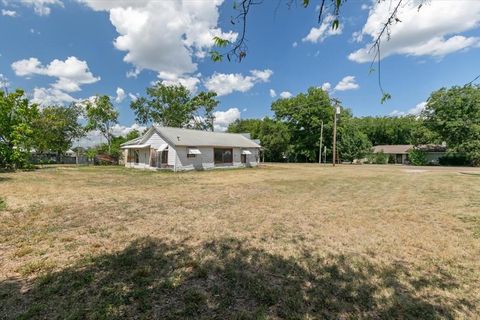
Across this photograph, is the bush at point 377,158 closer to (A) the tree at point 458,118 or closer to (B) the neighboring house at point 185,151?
(A) the tree at point 458,118

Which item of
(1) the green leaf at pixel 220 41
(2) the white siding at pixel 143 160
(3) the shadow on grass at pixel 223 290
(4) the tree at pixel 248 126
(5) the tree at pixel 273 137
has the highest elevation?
(4) the tree at pixel 248 126

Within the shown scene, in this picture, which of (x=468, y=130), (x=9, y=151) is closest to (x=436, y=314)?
(x=9, y=151)

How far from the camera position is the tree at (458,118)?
31875 mm

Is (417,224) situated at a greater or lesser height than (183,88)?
lesser

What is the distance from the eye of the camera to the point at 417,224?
5.82 metres

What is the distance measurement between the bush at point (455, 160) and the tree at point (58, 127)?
48.0 metres

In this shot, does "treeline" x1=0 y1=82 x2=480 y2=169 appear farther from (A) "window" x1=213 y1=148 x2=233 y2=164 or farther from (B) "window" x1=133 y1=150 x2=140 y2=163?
(A) "window" x1=213 y1=148 x2=233 y2=164

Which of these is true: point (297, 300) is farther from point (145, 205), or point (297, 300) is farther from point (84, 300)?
point (145, 205)

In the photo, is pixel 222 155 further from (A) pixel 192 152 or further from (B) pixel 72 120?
(B) pixel 72 120

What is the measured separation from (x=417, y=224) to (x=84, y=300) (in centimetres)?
623

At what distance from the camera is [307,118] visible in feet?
141

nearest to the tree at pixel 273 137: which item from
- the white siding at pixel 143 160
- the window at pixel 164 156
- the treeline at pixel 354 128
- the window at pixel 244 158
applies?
the treeline at pixel 354 128

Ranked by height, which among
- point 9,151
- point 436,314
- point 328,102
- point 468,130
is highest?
point 328,102

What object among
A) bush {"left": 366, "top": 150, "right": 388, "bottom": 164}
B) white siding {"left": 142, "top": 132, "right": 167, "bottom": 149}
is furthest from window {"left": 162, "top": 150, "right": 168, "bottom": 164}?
bush {"left": 366, "top": 150, "right": 388, "bottom": 164}
